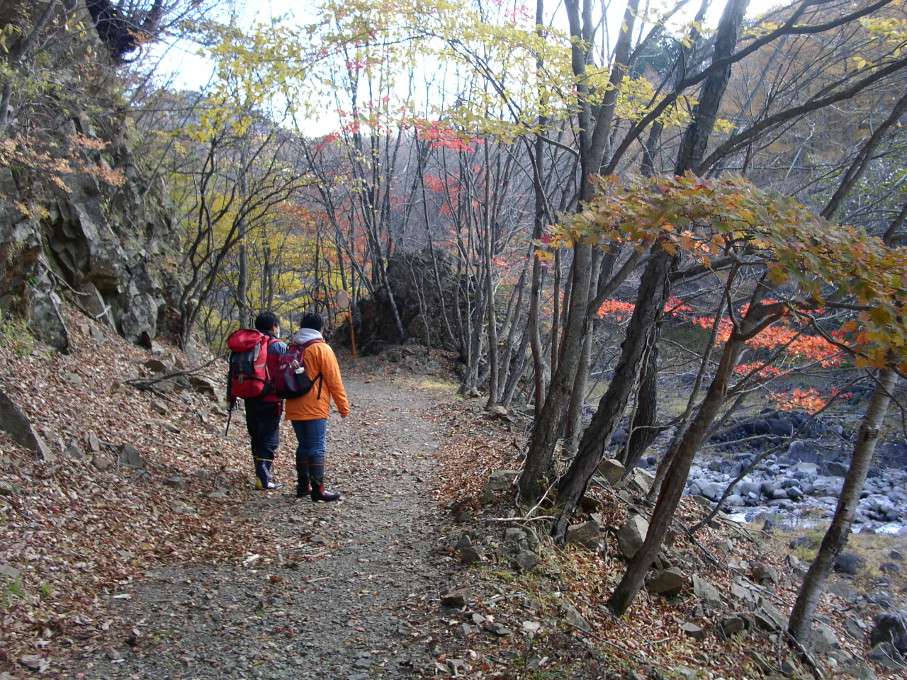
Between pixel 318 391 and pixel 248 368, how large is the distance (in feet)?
2.50

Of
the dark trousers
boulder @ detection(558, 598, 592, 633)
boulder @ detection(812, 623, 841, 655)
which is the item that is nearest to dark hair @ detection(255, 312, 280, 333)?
the dark trousers

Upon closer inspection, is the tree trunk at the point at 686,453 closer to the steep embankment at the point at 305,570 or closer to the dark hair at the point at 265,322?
the steep embankment at the point at 305,570

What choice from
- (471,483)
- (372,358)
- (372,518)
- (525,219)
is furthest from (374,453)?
(372,358)

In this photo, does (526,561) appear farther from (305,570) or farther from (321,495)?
(321,495)

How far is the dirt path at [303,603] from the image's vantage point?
10.4 ft

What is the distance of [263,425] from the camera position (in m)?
6.05

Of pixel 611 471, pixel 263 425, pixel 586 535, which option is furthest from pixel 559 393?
pixel 263 425

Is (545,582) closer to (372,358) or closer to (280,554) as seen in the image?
(280,554)

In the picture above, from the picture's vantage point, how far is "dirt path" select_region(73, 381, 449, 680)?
10.4ft

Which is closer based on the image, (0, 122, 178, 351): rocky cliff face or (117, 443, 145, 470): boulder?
(117, 443, 145, 470): boulder

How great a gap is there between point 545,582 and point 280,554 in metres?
2.08

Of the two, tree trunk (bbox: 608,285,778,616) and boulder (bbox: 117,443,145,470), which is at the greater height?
tree trunk (bbox: 608,285,778,616)

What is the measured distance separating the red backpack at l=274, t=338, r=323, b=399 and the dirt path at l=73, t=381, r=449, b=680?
1.12 metres

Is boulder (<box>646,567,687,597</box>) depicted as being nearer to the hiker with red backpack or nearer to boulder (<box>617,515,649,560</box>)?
boulder (<box>617,515,649,560</box>)
